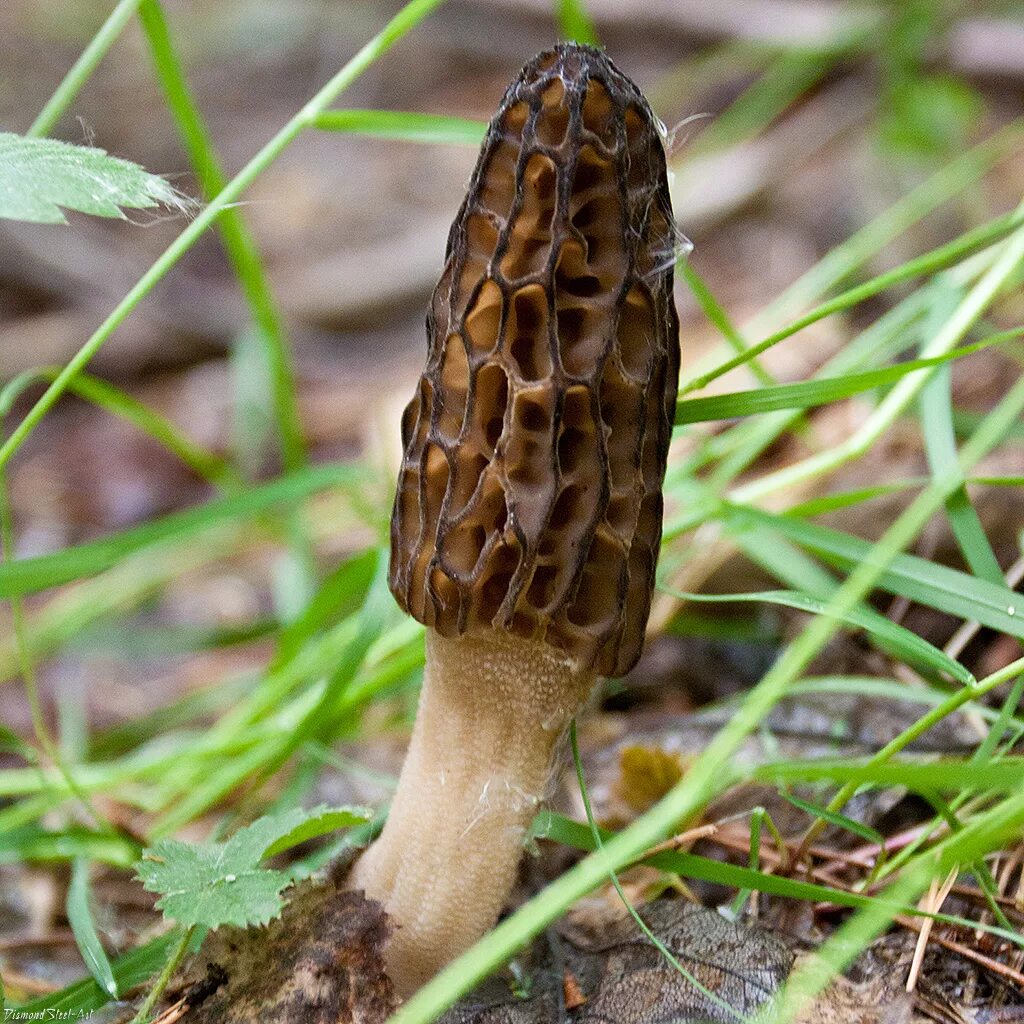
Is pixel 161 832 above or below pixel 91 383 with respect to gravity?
below

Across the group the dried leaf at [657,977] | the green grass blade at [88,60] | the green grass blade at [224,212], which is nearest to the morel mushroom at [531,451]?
the dried leaf at [657,977]

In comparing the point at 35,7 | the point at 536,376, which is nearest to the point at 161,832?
the point at 536,376

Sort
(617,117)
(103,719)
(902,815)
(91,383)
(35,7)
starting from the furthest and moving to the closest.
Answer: (35,7)
(103,719)
(91,383)
(902,815)
(617,117)

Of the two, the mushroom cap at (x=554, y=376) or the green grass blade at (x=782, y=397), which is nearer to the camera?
the mushroom cap at (x=554, y=376)

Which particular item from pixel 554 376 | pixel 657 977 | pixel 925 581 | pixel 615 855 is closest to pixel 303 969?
pixel 657 977

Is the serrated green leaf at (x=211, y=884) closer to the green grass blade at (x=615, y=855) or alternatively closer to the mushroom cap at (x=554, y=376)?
the green grass blade at (x=615, y=855)

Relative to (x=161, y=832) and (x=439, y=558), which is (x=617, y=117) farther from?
(x=161, y=832)
